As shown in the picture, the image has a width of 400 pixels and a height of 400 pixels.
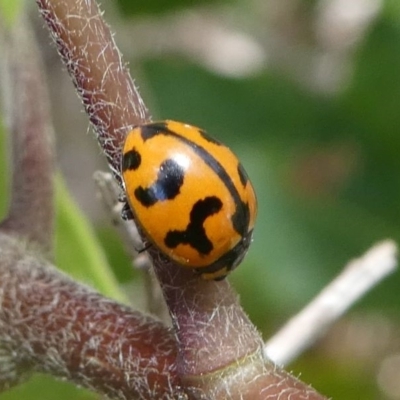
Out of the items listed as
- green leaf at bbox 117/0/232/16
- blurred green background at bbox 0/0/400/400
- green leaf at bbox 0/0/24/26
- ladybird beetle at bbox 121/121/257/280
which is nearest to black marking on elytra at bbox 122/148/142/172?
ladybird beetle at bbox 121/121/257/280

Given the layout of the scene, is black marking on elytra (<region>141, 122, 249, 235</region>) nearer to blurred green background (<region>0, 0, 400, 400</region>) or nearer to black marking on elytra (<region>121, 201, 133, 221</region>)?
black marking on elytra (<region>121, 201, 133, 221</region>)

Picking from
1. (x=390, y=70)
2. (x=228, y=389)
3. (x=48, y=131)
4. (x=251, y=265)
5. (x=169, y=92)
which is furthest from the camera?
(x=169, y=92)

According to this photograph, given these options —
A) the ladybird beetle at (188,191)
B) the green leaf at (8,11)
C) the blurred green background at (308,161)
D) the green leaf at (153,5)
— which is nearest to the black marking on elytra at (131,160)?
the ladybird beetle at (188,191)

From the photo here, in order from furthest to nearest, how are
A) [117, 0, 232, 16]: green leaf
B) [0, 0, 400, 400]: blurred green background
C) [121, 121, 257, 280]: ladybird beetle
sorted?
[117, 0, 232, 16]: green leaf
[0, 0, 400, 400]: blurred green background
[121, 121, 257, 280]: ladybird beetle

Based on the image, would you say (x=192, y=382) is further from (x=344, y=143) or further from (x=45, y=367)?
(x=344, y=143)

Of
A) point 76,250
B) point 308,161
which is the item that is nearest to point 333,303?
point 76,250

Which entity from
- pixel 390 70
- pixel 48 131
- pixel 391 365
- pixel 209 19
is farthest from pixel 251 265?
pixel 209 19

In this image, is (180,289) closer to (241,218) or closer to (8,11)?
(241,218)
